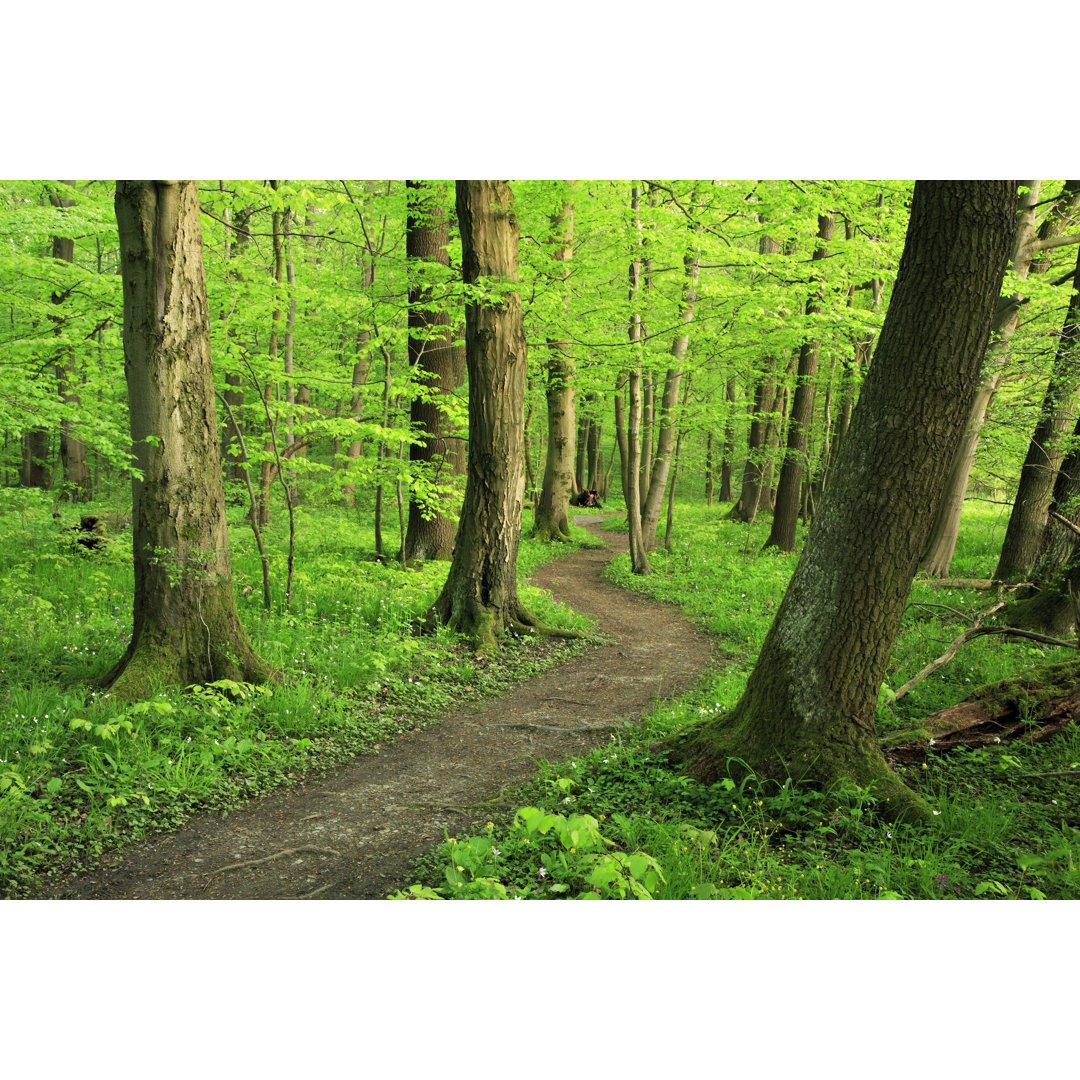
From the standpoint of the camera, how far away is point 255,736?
16.2 feet

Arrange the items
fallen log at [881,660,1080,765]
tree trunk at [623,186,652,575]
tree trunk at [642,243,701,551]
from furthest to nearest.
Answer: tree trunk at [642,243,701,551], tree trunk at [623,186,652,575], fallen log at [881,660,1080,765]

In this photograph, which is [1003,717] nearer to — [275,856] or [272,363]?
[275,856]

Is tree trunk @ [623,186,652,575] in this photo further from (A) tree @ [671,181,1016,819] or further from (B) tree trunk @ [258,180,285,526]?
(A) tree @ [671,181,1016,819]

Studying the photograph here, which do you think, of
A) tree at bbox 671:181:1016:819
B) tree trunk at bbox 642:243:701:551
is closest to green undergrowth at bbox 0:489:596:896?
tree at bbox 671:181:1016:819

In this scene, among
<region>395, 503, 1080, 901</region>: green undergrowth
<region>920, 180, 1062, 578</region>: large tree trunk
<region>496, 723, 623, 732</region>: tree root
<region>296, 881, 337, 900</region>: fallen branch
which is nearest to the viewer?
<region>395, 503, 1080, 901</region>: green undergrowth

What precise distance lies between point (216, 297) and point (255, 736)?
530 centimetres

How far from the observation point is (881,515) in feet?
12.1

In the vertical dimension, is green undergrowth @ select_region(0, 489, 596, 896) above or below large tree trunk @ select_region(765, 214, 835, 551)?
below

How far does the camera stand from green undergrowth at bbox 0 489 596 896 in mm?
3863

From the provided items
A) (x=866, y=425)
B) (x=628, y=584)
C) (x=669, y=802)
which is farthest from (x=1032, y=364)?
(x=628, y=584)

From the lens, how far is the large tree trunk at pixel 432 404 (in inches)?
372

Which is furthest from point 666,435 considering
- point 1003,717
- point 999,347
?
point 1003,717

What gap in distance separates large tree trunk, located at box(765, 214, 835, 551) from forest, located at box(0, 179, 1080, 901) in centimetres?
249

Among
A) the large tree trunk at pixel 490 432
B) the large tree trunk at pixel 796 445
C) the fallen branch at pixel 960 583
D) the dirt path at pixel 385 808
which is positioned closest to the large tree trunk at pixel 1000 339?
the fallen branch at pixel 960 583
